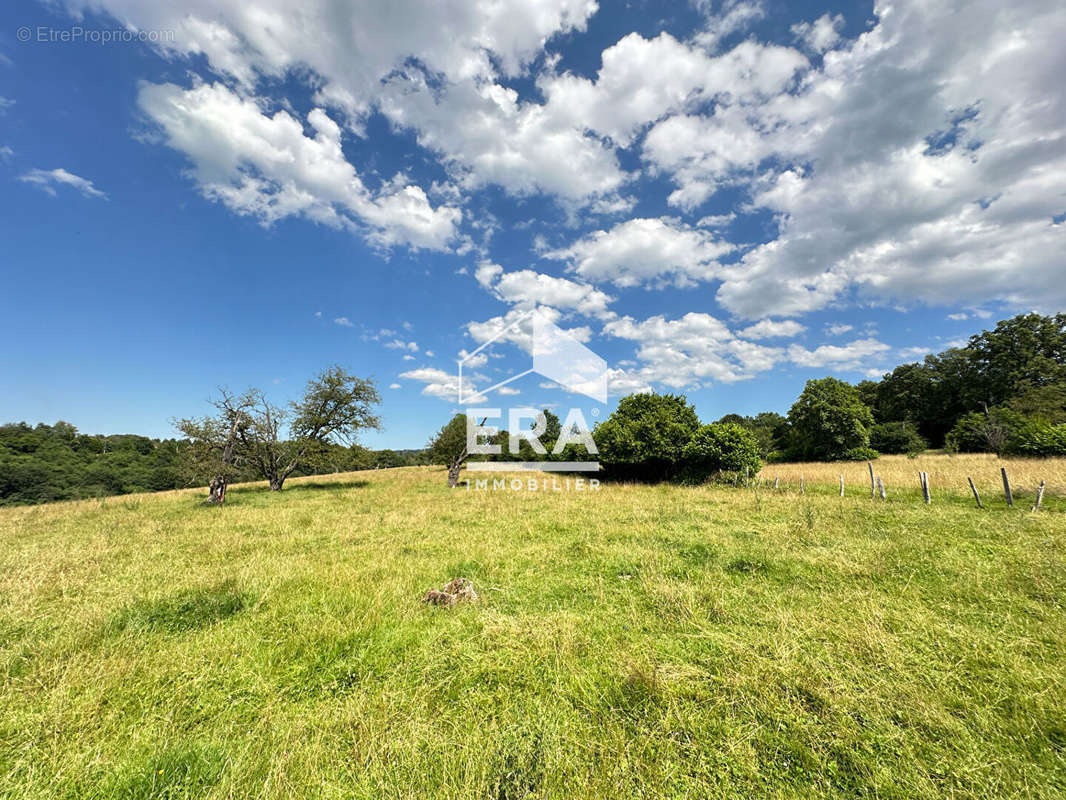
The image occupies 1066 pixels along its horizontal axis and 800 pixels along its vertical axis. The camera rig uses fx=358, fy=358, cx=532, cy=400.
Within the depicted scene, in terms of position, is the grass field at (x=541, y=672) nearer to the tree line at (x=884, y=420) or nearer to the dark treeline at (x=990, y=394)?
the tree line at (x=884, y=420)

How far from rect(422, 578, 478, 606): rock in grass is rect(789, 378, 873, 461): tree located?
142 feet

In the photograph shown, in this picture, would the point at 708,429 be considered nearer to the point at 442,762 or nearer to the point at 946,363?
the point at 442,762

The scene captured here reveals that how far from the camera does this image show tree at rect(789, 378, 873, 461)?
35719 millimetres

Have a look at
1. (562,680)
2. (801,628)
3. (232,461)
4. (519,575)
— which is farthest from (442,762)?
(232,461)

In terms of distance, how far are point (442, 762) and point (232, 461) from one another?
73.2 ft

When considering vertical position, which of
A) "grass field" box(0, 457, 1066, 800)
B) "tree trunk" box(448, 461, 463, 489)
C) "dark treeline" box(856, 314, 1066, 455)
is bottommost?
"grass field" box(0, 457, 1066, 800)

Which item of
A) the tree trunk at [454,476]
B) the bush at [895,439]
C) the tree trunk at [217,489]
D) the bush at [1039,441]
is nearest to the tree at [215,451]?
the tree trunk at [217,489]

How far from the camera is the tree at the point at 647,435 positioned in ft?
77.2

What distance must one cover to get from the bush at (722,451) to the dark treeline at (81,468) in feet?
71.4

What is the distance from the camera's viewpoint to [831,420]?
120 feet

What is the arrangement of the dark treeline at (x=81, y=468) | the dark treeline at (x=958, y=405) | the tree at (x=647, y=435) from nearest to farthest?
the tree at (x=647, y=435) < the dark treeline at (x=81, y=468) < the dark treeline at (x=958, y=405)

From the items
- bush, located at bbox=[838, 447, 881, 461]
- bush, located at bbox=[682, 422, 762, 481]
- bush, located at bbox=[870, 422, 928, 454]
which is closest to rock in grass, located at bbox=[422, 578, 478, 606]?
bush, located at bbox=[682, 422, 762, 481]

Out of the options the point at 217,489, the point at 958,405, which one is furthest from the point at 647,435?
the point at 958,405

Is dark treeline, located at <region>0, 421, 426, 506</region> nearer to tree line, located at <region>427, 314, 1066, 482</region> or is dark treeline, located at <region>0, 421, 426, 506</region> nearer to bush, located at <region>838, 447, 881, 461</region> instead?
tree line, located at <region>427, 314, 1066, 482</region>
